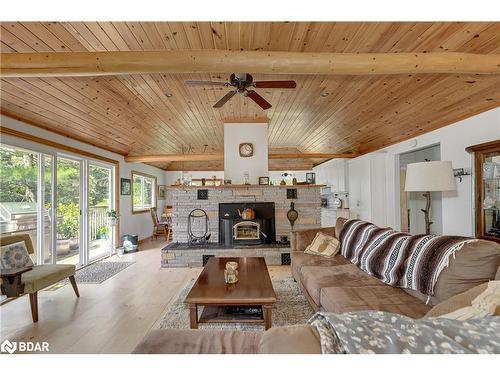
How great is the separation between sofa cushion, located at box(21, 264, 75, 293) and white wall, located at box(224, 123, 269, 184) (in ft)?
9.59

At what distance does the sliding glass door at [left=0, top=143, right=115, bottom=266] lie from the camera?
10.8 ft

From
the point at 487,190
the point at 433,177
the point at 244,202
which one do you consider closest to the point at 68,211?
the point at 244,202

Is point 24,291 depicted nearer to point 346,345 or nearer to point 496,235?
point 346,345

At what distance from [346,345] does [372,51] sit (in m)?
2.64

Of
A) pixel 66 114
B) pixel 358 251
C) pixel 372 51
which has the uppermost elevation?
pixel 372 51

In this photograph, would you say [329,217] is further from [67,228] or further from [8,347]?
[8,347]

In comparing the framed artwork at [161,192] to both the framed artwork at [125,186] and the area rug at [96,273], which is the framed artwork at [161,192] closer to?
the framed artwork at [125,186]

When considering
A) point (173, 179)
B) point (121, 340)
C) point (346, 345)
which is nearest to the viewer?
point (346, 345)

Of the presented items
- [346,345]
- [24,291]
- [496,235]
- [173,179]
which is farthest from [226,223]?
[173,179]

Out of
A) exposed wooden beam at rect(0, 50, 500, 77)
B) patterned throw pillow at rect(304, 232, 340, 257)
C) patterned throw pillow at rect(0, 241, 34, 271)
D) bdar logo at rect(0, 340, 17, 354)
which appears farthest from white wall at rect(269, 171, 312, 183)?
bdar logo at rect(0, 340, 17, 354)

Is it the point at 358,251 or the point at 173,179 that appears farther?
the point at 173,179

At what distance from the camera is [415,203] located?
209 inches

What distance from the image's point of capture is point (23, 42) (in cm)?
221
